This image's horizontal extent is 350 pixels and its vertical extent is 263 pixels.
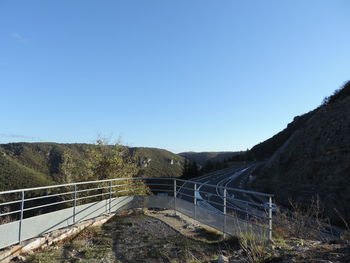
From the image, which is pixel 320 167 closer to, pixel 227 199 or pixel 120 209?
pixel 227 199

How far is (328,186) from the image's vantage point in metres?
19.1

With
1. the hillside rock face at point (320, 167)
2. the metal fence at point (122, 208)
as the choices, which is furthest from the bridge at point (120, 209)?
the hillside rock face at point (320, 167)

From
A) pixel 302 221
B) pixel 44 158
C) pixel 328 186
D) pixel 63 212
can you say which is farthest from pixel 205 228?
pixel 44 158

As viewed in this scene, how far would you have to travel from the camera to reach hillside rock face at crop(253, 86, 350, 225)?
1744 cm

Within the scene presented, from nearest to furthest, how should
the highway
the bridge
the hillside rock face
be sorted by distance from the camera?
the bridge, the highway, the hillside rock face

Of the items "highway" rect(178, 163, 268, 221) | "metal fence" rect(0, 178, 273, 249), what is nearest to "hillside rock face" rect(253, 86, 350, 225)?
"highway" rect(178, 163, 268, 221)

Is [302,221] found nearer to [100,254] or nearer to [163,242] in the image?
[163,242]

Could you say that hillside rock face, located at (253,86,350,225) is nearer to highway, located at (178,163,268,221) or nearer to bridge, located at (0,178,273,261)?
highway, located at (178,163,268,221)

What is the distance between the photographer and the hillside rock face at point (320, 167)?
17438 mm

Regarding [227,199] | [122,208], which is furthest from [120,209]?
[227,199]

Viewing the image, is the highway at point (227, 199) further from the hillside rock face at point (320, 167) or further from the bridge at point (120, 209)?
the hillside rock face at point (320, 167)

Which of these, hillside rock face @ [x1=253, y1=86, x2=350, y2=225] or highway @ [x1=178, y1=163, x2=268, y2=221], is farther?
hillside rock face @ [x1=253, y1=86, x2=350, y2=225]

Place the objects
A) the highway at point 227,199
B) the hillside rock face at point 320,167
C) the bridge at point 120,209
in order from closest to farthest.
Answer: the bridge at point 120,209, the highway at point 227,199, the hillside rock face at point 320,167

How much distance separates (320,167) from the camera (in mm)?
23594
